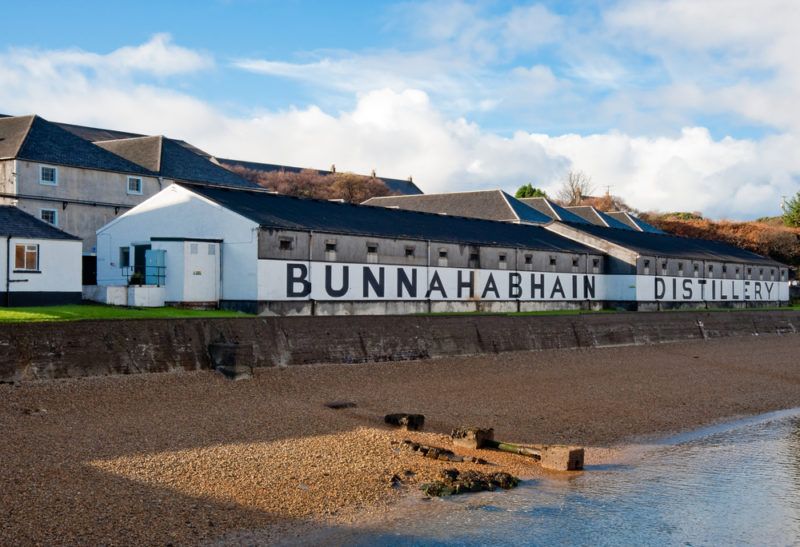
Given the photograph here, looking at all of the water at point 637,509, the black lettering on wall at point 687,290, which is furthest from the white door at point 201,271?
the black lettering on wall at point 687,290

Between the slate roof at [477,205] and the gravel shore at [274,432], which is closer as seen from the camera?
the gravel shore at [274,432]

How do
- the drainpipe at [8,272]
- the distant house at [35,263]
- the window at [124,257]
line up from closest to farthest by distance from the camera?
1. the drainpipe at [8,272]
2. the distant house at [35,263]
3. the window at [124,257]

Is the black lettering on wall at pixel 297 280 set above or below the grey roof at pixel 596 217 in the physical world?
below

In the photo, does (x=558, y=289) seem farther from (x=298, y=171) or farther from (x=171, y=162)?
(x=298, y=171)

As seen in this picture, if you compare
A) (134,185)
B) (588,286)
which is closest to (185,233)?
(134,185)

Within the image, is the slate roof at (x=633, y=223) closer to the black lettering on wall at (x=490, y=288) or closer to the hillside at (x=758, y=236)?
the hillside at (x=758, y=236)

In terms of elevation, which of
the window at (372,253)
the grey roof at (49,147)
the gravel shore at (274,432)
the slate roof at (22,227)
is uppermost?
the grey roof at (49,147)

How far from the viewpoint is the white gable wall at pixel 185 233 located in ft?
116

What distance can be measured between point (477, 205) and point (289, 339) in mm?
48036

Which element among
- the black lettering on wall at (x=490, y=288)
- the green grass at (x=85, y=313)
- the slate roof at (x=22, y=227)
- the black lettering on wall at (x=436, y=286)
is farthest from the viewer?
the black lettering on wall at (x=490, y=288)

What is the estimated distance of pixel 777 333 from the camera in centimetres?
5697

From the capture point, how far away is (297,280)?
36.4m

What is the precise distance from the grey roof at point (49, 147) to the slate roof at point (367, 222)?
1338cm

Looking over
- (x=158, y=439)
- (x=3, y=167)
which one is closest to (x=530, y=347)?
(x=158, y=439)
